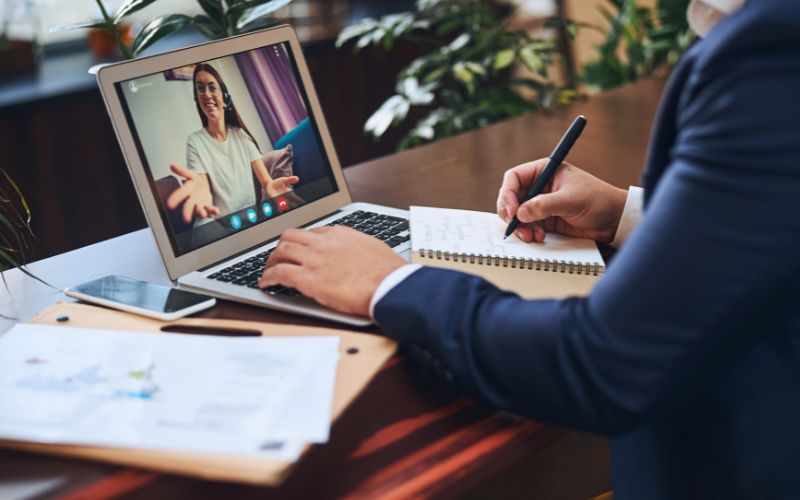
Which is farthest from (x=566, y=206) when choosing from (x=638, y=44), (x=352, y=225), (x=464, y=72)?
(x=638, y=44)

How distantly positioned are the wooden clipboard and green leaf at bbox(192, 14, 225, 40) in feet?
2.19

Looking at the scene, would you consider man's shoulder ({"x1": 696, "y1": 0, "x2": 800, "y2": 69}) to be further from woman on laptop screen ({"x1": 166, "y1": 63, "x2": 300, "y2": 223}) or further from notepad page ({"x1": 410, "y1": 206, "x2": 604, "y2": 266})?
woman on laptop screen ({"x1": 166, "y1": 63, "x2": 300, "y2": 223})

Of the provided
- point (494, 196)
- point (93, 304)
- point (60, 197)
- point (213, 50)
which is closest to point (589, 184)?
point (494, 196)

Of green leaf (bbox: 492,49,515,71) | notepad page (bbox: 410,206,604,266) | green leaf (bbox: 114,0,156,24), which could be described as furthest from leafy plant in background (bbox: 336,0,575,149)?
notepad page (bbox: 410,206,604,266)

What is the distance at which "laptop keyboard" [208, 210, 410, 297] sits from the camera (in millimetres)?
909

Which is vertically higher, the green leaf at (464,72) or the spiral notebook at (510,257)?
the green leaf at (464,72)

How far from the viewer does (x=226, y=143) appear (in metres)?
0.99

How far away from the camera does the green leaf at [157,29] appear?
123 centimetres

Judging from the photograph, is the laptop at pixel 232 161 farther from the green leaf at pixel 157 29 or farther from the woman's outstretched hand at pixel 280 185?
the green leaf at pixel 157 29

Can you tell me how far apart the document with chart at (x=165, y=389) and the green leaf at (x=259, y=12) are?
0.75m

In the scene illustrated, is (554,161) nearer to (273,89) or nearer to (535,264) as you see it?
(535,264)

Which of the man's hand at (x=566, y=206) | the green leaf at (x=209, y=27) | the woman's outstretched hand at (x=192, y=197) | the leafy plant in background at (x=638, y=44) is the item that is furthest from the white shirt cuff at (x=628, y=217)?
the leafy plant in background at (x=638, y=44)

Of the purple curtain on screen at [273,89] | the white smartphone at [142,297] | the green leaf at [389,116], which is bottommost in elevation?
the white smartphone at [142,297]

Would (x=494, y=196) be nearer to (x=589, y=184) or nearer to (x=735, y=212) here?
(x=589, y=184)
